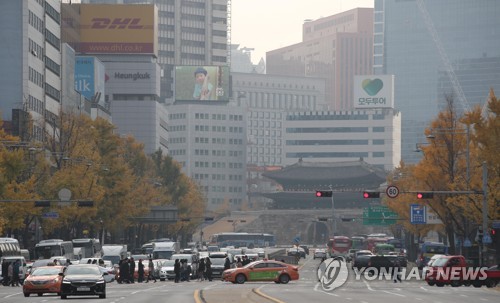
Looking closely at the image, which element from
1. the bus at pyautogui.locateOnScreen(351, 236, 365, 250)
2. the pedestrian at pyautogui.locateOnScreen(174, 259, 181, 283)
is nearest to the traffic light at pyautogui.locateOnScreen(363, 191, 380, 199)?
the pedestrian at pyautogui.locateOnScreen(174, 259, 181, 283)

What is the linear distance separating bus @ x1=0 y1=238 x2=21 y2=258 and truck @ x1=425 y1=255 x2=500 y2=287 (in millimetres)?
29360

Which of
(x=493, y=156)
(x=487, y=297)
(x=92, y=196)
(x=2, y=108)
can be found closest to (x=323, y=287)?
(x=487, y=297)

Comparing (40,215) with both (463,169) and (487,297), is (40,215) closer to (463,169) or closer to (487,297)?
(463,169)

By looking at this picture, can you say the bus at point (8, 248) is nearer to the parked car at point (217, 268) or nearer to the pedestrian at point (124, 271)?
the pedestrian at point (124, 271)

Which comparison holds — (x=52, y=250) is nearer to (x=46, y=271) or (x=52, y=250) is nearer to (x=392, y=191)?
(x=392, y=191)

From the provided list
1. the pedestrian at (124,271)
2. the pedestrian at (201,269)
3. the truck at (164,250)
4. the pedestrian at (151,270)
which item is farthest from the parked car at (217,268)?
the truck at (164,250)

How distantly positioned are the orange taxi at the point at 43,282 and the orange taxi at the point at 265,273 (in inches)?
690

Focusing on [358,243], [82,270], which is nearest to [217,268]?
[82,270]

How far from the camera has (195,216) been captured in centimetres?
19838

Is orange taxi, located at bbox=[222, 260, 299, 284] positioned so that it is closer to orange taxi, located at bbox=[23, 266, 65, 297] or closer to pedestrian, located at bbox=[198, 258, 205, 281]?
pedestrian, located at bbox=[198, 258, 205, 281]

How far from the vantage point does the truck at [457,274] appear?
71.1 m

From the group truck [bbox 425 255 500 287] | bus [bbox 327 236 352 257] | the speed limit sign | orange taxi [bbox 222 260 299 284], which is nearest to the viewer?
truck [bbox 425 255 500 287]

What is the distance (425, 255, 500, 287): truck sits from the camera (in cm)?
7111

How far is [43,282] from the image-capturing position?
62094 mm
